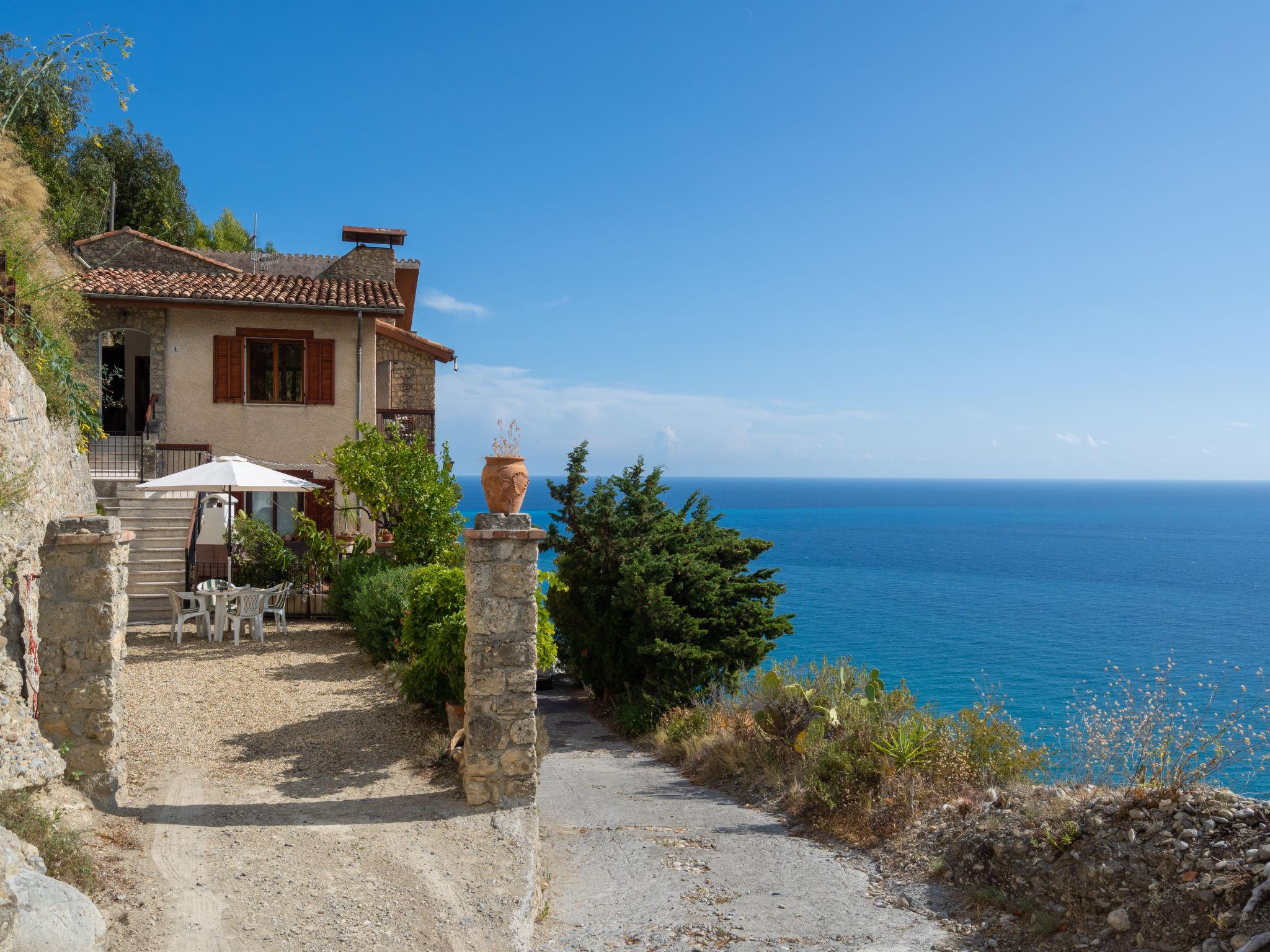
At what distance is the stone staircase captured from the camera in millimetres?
14266

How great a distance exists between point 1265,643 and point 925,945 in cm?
4877

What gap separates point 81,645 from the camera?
5.89 m

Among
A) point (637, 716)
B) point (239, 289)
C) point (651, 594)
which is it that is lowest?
point (637, 716)

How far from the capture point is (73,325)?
11.4 m

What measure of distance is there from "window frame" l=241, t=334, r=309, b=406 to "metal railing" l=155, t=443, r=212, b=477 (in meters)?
1.56

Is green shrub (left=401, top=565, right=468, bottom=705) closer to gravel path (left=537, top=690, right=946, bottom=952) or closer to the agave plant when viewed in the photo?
gravel path (left=537, top=690, right=946, bottom=952)

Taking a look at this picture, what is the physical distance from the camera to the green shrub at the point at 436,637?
27.9ft

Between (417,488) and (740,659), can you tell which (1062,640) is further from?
(417,488)

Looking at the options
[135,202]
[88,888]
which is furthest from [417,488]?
[135,202]

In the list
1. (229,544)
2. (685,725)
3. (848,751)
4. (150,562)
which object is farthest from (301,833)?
(150,562)

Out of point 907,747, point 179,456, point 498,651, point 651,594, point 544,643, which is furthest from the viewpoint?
point 179,456

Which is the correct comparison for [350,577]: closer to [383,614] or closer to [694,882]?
[383,614]

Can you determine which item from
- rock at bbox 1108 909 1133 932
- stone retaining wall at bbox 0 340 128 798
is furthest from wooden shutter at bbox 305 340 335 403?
rock at bbox 1108 909 1133 932

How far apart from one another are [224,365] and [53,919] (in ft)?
54.0
